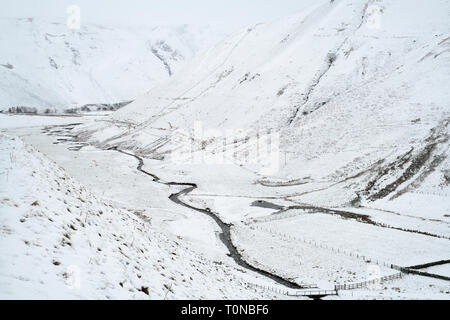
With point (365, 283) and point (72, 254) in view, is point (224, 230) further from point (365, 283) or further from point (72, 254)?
point (72, 254)

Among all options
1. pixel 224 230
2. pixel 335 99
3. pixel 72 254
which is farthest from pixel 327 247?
pixel 335 99

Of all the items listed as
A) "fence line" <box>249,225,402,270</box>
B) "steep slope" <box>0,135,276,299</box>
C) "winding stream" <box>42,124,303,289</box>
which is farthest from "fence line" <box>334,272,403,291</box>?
"steep slope" <box>0,135,276,299</box>

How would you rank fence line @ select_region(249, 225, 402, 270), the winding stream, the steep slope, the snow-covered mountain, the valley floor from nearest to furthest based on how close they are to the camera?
1. the steep slope
2. the valley floor
3. the winding stream
4. fence line @ select_region(249, 225, 402, 270)
5. the snow-covered mountain

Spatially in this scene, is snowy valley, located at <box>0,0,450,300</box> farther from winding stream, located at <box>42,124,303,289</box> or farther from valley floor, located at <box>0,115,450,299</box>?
winding stream, located at <box>42,124,303,289</box>

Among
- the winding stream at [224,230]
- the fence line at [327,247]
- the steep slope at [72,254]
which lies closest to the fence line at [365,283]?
the fence line at [327,247]

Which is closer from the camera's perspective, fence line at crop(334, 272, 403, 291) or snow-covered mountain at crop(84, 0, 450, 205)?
fence line at crop(334, 272, 403, 291)

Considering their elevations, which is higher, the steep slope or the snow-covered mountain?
the snow-covered mountain
